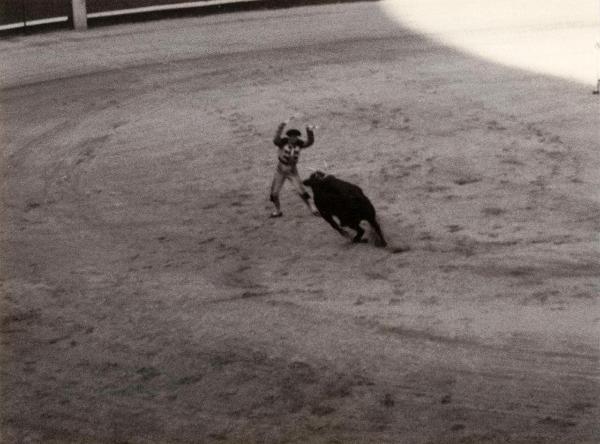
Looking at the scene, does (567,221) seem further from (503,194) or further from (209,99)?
Answer: (209,99)

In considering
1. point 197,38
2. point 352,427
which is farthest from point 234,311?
point 197,38

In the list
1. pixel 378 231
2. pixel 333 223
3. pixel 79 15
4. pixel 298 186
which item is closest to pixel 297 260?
pixel 333 223

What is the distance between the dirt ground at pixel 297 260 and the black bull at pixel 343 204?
18 cm

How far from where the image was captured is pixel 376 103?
14.5m

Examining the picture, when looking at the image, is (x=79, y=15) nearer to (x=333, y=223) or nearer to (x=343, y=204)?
(x=333, y=223)

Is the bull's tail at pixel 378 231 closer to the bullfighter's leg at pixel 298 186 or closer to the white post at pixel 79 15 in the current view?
the bullfighter's leg at pixel 298 186

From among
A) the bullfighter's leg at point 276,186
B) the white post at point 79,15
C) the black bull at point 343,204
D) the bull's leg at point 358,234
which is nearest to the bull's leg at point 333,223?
the black bull at point 343,204

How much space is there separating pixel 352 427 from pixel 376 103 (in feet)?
27.1

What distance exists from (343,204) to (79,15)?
1149cm

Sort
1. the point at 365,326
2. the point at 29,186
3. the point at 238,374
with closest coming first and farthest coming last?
1. the point at 238,374
2. the point at 365,326
3. the point at 29,186

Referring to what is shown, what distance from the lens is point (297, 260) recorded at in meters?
9.48

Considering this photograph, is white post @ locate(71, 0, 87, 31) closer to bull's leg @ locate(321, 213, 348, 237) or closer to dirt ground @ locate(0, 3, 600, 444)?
dirt ground @ locate(0, 3, 600, 444)

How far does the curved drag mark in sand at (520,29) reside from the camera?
53.8ft

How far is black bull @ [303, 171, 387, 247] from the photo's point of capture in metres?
9.52
